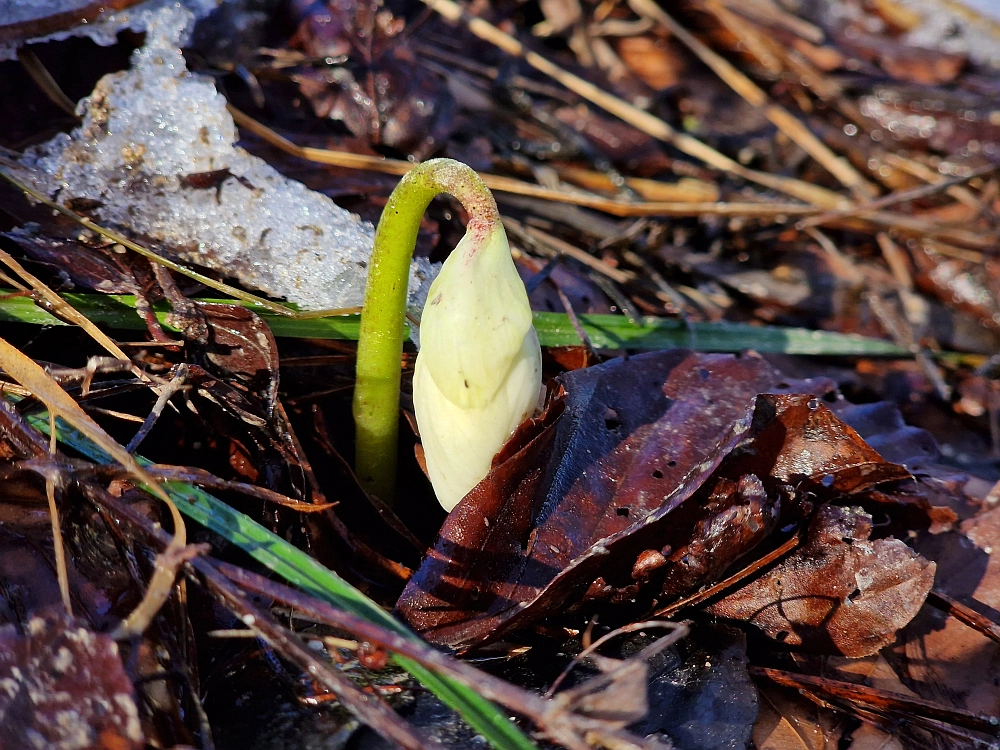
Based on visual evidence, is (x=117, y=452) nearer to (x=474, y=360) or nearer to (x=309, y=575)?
(x=309, y=575)

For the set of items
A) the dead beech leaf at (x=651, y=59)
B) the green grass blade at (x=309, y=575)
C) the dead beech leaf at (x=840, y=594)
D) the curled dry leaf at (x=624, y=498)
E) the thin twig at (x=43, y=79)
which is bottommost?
the dead beech leaf at (x=840, y=594)

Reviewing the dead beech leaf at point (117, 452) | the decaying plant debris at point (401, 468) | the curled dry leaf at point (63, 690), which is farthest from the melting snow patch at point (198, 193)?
the curled dry leaf at point (63, 690)

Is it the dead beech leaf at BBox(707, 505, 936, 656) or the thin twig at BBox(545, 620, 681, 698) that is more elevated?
the thin twig at BBox(545, 620, 681, 698)

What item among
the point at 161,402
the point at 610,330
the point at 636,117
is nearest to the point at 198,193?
the point at 161,402

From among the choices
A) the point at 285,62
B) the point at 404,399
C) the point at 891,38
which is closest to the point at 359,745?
the point at 404,399

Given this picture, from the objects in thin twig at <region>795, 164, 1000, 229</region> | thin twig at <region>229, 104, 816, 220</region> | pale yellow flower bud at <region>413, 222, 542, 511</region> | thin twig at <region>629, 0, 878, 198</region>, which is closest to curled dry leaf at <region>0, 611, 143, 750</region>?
pale yellow flower bud at <region>413, 222, 542, 511</region>

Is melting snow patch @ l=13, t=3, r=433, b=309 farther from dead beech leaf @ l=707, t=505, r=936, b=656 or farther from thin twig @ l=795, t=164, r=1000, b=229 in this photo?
thin twig @ l=795, t=164, r=1000, b=229

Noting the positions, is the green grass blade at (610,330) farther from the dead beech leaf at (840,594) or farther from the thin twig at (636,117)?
the thin twig at (636,117)

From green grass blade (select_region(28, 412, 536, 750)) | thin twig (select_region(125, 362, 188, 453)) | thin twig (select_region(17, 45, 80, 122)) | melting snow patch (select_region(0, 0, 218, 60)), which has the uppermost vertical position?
melting snow patch (select_region(0, 0, 218, 60))
